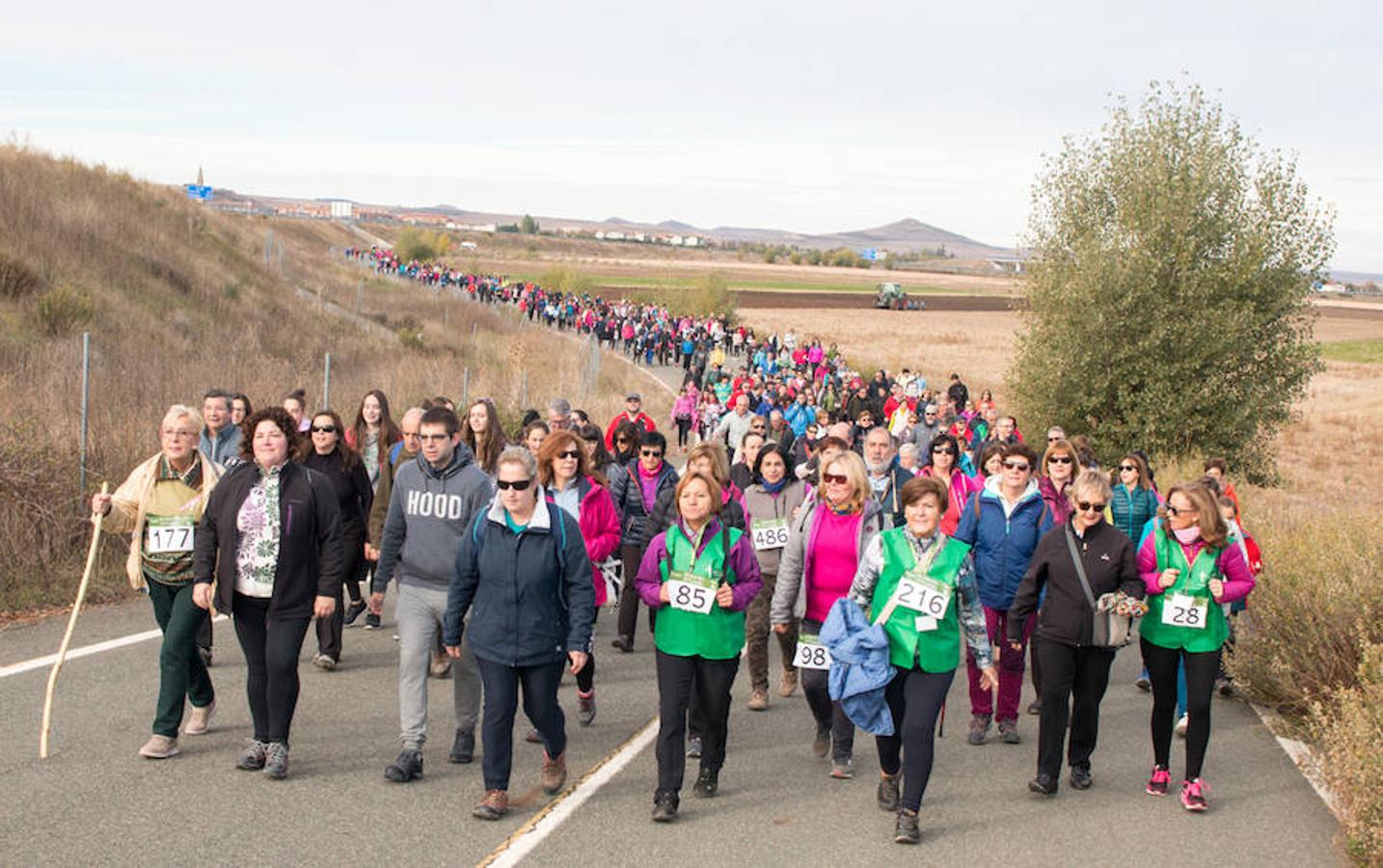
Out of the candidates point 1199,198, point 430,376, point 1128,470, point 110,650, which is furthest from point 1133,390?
point 110,650

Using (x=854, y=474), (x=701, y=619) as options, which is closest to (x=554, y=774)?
(x=701, y=619)

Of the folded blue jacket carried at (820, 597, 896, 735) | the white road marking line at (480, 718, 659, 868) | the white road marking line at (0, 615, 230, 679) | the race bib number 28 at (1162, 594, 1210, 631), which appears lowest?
the white road marking line at (0, 615, 230, 679)

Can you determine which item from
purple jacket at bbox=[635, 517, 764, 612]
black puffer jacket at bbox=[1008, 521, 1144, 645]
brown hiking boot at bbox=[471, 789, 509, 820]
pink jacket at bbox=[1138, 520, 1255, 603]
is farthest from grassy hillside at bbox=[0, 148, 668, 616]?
pink jacket at bbox=[1138, 520, 1255, 603]

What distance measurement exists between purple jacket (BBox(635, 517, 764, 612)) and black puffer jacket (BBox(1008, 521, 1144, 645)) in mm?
1647

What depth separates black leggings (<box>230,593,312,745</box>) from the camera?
7.19m

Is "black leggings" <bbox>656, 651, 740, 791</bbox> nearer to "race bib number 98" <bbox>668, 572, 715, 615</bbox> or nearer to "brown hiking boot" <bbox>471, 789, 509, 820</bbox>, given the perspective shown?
"race bib number 98" <bbox>668, 572, 715, 615</bbox>

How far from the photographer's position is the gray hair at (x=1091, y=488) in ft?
25.0

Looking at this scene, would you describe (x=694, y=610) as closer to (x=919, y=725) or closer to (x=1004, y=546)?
(x=919, y=725)

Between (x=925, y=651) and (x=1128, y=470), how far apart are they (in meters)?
4.48

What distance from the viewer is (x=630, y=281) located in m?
126

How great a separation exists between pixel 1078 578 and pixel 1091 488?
1.62 ft

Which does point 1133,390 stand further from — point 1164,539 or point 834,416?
point 1164,539

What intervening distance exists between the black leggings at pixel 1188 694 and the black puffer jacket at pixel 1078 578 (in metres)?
0.44

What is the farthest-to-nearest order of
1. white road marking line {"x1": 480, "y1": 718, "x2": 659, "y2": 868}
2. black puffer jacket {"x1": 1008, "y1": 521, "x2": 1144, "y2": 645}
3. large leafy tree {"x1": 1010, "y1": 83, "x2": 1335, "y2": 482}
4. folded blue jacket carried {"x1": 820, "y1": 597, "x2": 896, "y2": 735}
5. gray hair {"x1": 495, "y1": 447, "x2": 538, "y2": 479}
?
large leafy tree {"x1": 1010, "y1": 83, "x2": 1335, "y2": 482}
black puffer jacket {"x1": 1008, "y1": 521, "x2": 1144, "y2": 645}
folded blue jacket carried {"x1": 820, "y1": 597, "x2": 896, "y2": 735}
gray hair {"x1": 495, "y1": 447, "x2": 538, "y2": 479}
white road marking line {"x1": 480, "y1": 718, "x2": 659, "y2": 868}
